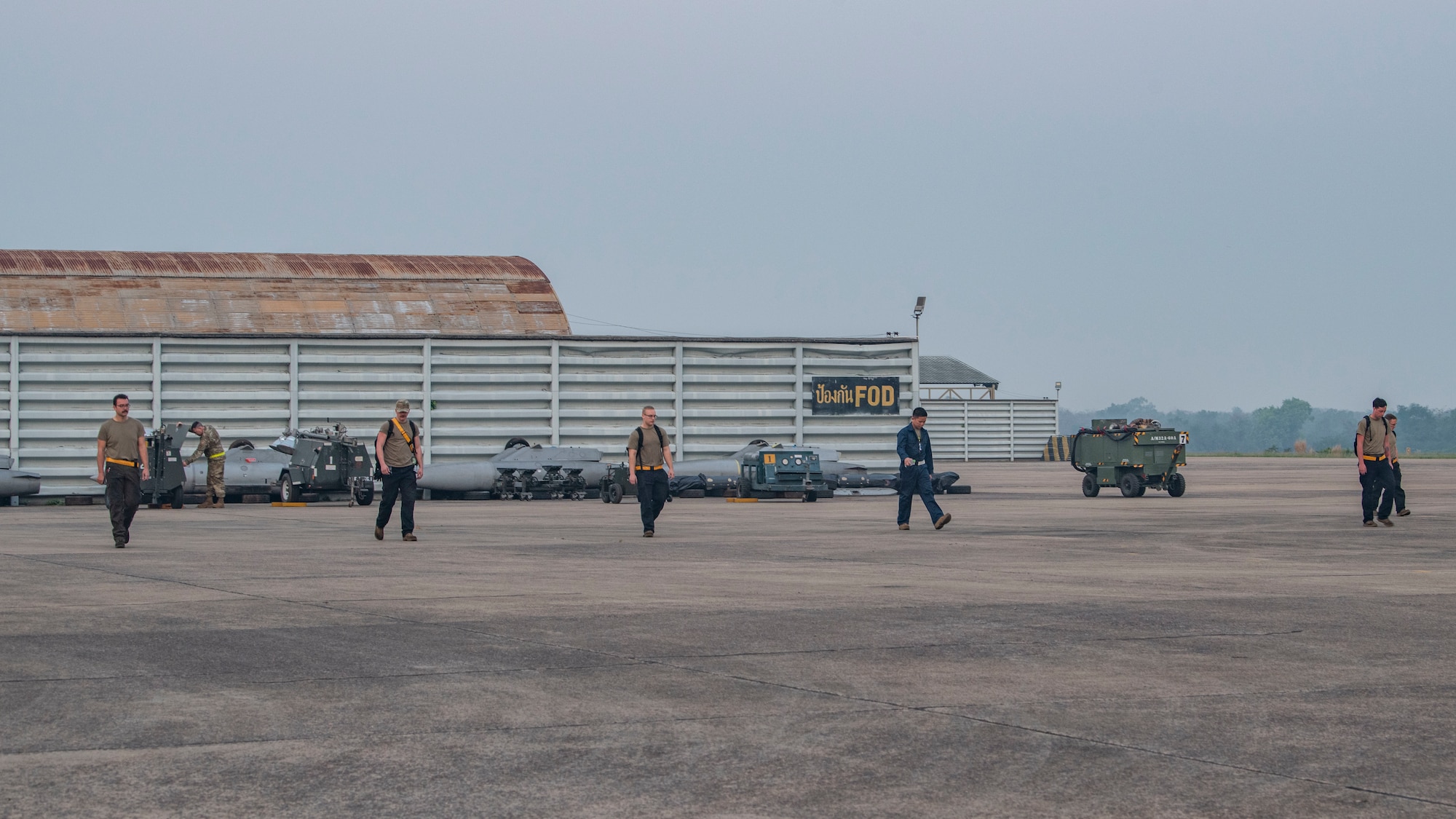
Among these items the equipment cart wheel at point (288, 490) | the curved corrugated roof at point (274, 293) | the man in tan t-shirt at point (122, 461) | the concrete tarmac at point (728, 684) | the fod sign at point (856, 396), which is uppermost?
the curved corrugated roof at point (274, 293)

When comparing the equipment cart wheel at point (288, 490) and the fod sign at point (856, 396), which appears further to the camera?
the fod sign at point (856, 396)

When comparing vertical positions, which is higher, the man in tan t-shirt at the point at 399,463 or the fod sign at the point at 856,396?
the fod sign at the point at 856,396

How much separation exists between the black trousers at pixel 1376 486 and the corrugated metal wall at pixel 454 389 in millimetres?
13123

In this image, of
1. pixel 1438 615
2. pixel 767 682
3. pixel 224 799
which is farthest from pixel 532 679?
pixel 1438 615

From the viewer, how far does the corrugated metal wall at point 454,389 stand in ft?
93.1

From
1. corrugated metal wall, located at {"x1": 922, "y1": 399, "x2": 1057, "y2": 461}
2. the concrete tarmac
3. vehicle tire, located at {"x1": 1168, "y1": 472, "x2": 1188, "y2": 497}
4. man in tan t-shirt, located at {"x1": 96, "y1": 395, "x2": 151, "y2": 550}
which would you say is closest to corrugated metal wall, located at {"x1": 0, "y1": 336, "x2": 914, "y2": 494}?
vehicle tire, located at {"x1": 1168, "y1": 472, "x2": 1188, "y2": 497}

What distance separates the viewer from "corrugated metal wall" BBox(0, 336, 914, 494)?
28375 millimetres

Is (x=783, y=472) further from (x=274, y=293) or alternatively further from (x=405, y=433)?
(x=274, y=293)

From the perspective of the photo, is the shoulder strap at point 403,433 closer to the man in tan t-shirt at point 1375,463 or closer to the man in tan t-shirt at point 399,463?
the man in tan t-shirt at point 399,463

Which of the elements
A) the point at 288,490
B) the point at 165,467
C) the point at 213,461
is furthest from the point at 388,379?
the point at 165,467

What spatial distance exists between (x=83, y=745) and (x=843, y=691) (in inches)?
123

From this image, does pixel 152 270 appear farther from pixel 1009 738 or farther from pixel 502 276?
pixel 1009 738

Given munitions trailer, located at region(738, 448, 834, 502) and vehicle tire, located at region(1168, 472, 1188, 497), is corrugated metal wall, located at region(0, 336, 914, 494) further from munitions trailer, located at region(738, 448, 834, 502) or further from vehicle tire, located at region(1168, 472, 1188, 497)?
vehicle tire, located at region(1168, 472, 1188, 497)

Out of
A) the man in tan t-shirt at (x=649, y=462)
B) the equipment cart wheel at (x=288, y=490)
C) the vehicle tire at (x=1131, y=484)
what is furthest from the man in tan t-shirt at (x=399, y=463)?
the vehicle tire at (x=1131, y=484)
